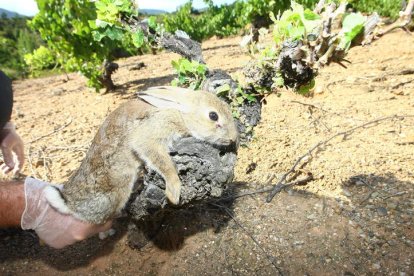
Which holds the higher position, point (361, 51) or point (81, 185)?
point (81, 185)

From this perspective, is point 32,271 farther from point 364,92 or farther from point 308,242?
point 364,92

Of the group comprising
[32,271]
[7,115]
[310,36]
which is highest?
[310,36]

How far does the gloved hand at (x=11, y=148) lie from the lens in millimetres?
2617

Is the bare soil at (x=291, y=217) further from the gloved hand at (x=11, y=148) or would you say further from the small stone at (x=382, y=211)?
the gloved hand at (x=11, y=148)

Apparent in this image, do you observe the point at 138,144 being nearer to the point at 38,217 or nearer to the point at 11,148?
the point at 38,217

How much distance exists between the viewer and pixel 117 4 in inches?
101

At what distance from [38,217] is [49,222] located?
0.10 metres

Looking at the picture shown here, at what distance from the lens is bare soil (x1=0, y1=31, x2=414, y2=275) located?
211cm

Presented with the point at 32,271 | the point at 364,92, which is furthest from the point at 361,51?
the point at 32,271

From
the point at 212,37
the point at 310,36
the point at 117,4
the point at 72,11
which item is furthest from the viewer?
the point at 212,37

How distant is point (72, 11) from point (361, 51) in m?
5.85

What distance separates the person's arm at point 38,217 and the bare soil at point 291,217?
1.23 ft

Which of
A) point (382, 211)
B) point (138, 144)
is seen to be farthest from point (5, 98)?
point (382, 211)

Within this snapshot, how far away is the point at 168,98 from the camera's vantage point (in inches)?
75.7
